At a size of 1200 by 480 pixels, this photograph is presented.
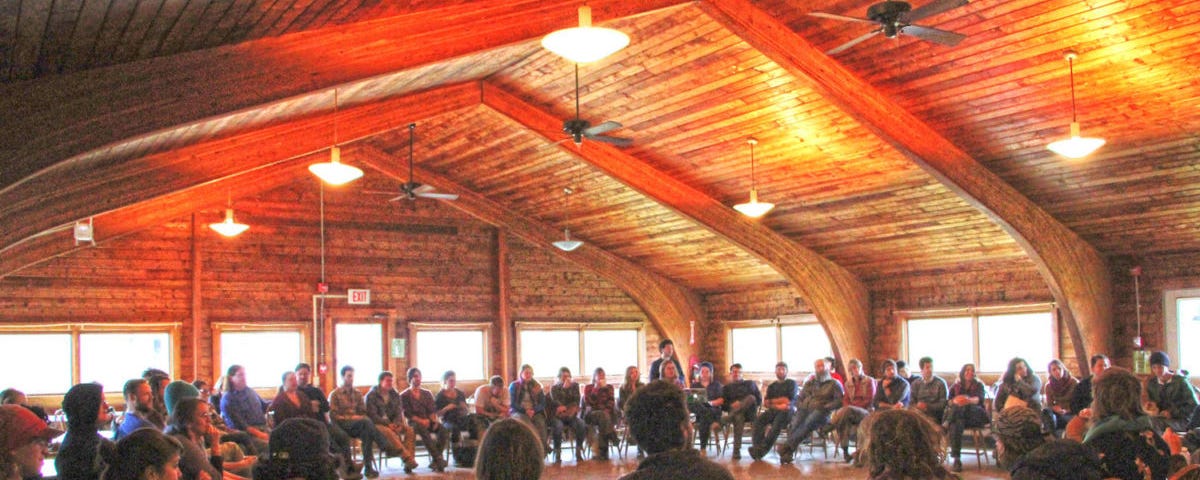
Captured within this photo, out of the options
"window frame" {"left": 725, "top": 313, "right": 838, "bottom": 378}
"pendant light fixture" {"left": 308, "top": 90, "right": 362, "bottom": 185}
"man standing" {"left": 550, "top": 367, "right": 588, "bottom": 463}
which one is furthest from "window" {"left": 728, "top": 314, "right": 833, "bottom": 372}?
"pendant light fixture" {"left": 308, "top": 90, "right": 362, "bottom": 185}

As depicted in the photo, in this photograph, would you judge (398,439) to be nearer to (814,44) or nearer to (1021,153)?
(814,44)

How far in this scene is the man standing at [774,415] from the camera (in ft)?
37.6

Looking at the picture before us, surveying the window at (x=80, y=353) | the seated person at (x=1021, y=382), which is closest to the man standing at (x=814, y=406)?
the seated person at (x=1021, y=382)

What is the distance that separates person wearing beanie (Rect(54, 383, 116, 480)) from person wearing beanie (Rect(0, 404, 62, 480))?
88mm

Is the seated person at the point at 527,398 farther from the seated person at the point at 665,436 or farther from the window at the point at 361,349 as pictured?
the seated person at the point at 665,436

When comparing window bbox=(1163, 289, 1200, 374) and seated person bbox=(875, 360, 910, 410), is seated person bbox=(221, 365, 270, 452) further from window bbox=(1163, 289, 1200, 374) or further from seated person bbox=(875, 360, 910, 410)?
window bbox=(1163, 289, 1200, 374)

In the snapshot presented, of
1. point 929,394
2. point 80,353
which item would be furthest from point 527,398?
point 80,353

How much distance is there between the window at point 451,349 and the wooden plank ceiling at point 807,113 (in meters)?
2.22

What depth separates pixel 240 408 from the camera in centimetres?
988

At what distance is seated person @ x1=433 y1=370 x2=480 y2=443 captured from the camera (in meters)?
11.7

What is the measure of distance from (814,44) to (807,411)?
4019mm

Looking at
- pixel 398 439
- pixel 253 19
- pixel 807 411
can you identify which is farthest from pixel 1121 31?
pixel 398 439

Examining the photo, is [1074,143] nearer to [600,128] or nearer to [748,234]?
[600,128]

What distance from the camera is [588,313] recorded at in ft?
56.7
